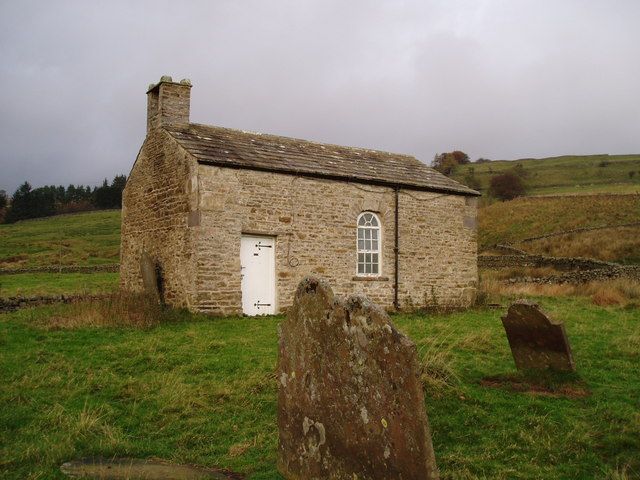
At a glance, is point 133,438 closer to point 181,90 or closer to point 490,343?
point 490,343

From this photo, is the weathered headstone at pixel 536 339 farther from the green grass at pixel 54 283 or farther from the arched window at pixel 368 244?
the green grass at pixel 54 283

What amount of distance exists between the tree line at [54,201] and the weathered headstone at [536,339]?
254 feet

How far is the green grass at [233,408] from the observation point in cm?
536

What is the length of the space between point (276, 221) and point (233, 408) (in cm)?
997

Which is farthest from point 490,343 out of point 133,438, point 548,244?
point 548,244

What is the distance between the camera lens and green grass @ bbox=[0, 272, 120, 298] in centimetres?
2353

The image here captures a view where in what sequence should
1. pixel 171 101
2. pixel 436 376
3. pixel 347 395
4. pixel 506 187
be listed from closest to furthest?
1. pixel 347 395
2. pixel 436 376
3. pixel 171 101
4. pixel 506 187

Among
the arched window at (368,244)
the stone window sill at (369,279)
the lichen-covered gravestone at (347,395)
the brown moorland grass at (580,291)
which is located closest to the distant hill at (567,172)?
the brown moorland grass at (580,291)

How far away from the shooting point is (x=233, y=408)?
7.07 meters

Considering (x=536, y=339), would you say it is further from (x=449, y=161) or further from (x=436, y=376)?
(x=449, y=161)

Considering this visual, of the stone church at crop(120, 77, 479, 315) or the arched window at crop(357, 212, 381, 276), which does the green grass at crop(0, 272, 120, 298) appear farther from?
the arched window at crop(357, 212, 381, 276)

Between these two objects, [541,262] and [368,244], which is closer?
[368,244]

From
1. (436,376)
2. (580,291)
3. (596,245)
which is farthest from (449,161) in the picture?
(436,376)

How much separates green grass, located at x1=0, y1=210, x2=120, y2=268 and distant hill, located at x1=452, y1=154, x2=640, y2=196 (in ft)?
153
